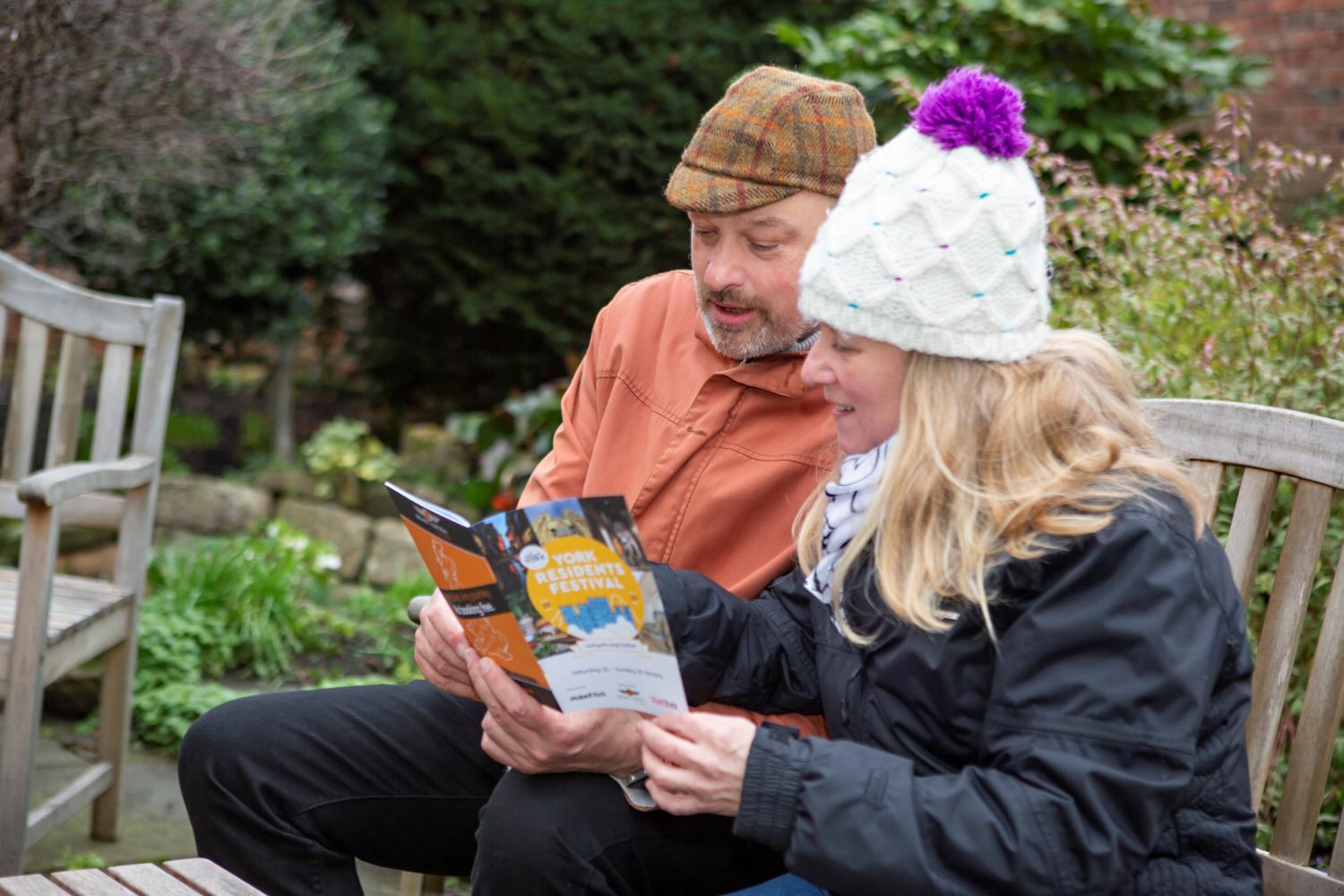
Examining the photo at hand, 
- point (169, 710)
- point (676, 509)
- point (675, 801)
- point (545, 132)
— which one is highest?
point (545, 132)

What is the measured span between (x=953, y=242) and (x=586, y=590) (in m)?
0.61

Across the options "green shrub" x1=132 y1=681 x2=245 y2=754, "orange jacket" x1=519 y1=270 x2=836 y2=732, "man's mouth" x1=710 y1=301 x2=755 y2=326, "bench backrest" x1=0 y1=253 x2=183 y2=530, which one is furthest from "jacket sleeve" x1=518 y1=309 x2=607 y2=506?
"green shrub" x1=132 y1=681 x2=245 y2=754

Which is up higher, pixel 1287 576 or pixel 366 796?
pixel 1287 576

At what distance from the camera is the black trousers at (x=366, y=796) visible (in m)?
2.00

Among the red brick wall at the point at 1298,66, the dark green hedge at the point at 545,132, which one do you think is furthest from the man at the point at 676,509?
the red brick wall at the point at 1298,66

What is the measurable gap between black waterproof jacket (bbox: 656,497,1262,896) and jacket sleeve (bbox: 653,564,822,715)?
1.09ft

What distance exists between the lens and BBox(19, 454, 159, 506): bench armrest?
292 cm

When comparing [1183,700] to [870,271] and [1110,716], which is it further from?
[870,271]

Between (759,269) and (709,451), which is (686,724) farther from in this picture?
(759,269)

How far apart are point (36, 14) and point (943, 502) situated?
2975 millimetres

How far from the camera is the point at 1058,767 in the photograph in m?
1.50

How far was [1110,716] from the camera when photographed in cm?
151

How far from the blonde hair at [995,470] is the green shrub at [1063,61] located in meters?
3.43

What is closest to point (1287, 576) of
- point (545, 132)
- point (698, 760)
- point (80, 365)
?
point (698, 760)
